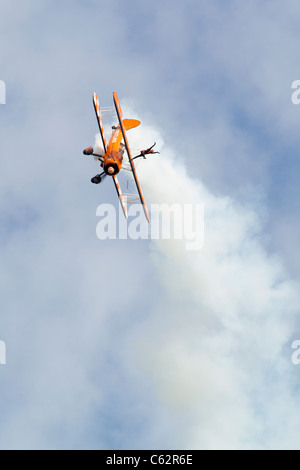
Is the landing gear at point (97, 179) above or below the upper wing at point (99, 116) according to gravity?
below

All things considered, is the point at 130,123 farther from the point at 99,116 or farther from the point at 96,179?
the point at 96,179

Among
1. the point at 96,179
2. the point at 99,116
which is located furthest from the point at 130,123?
the point at 96,179

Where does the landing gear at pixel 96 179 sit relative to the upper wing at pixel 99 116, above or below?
below

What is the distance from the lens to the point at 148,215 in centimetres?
11925

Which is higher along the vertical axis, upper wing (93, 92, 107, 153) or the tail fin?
the tail fin

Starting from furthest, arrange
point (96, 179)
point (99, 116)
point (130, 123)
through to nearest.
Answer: point (130, 123)
point (99, 116)
point (96, 179)

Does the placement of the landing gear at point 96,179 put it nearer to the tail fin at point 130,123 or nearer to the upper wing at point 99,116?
the upper wing at point 99,116

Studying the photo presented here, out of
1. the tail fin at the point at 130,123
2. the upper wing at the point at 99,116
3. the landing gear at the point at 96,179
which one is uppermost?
the tail fin at the point at 130,123

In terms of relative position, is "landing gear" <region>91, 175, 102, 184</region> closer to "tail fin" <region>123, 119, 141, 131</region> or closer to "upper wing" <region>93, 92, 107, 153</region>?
"upper wing" <region>93, 92, 107, 153</region>

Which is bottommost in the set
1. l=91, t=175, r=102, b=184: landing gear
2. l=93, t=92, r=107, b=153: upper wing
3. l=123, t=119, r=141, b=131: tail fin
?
l=91, t=175, r=102, b=184: landing gear

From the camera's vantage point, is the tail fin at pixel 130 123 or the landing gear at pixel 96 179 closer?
the landing gear at pixel 96 179
